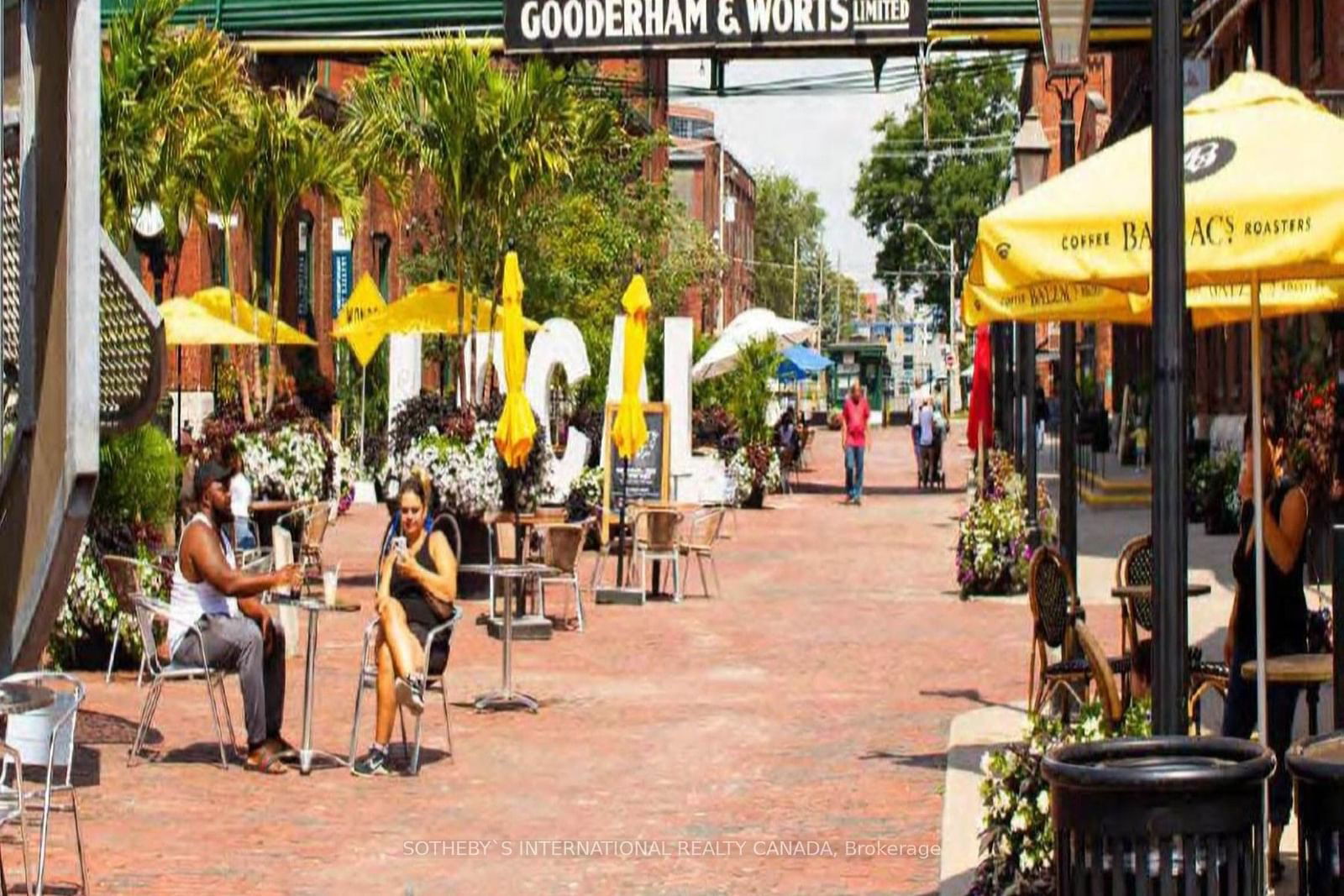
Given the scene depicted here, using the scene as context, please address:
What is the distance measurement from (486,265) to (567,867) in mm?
17897

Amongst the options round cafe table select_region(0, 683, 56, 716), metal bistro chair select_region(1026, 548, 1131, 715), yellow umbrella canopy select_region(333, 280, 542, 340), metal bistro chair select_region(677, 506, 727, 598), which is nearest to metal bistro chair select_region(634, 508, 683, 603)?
metal bistro chair select_region(677, 506, 727, 598)

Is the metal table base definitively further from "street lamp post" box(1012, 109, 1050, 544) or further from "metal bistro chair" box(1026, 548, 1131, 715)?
"street lamp post" box(1012, 109, 1050, 544)

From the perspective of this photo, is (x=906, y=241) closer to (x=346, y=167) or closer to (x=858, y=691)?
(x=346, y=167)

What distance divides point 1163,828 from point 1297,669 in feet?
11.1

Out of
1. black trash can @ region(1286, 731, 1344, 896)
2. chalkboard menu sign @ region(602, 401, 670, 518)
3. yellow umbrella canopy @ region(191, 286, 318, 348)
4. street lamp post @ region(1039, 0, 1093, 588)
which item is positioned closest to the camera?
black trash can @ region(1286, 731, 1344, 896)

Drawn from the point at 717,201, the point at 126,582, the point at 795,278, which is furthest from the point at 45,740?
the point at 795,278

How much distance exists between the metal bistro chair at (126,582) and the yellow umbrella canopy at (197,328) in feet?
34.2

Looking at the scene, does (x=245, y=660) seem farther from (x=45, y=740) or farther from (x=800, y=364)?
(x=800, y=364)

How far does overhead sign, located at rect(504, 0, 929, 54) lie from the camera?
28453 millimetres

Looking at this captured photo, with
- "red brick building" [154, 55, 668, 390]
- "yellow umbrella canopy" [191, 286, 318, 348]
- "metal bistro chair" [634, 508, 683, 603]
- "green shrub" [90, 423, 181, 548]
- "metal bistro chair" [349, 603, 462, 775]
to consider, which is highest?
"red brick building" [154, 55, 668, 390]

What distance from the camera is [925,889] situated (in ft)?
30.1

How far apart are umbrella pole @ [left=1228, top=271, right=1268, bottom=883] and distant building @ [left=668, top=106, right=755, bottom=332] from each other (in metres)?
75.1

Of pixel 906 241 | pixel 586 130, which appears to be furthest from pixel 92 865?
pixel 906 241

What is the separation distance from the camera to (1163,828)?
5750mm
